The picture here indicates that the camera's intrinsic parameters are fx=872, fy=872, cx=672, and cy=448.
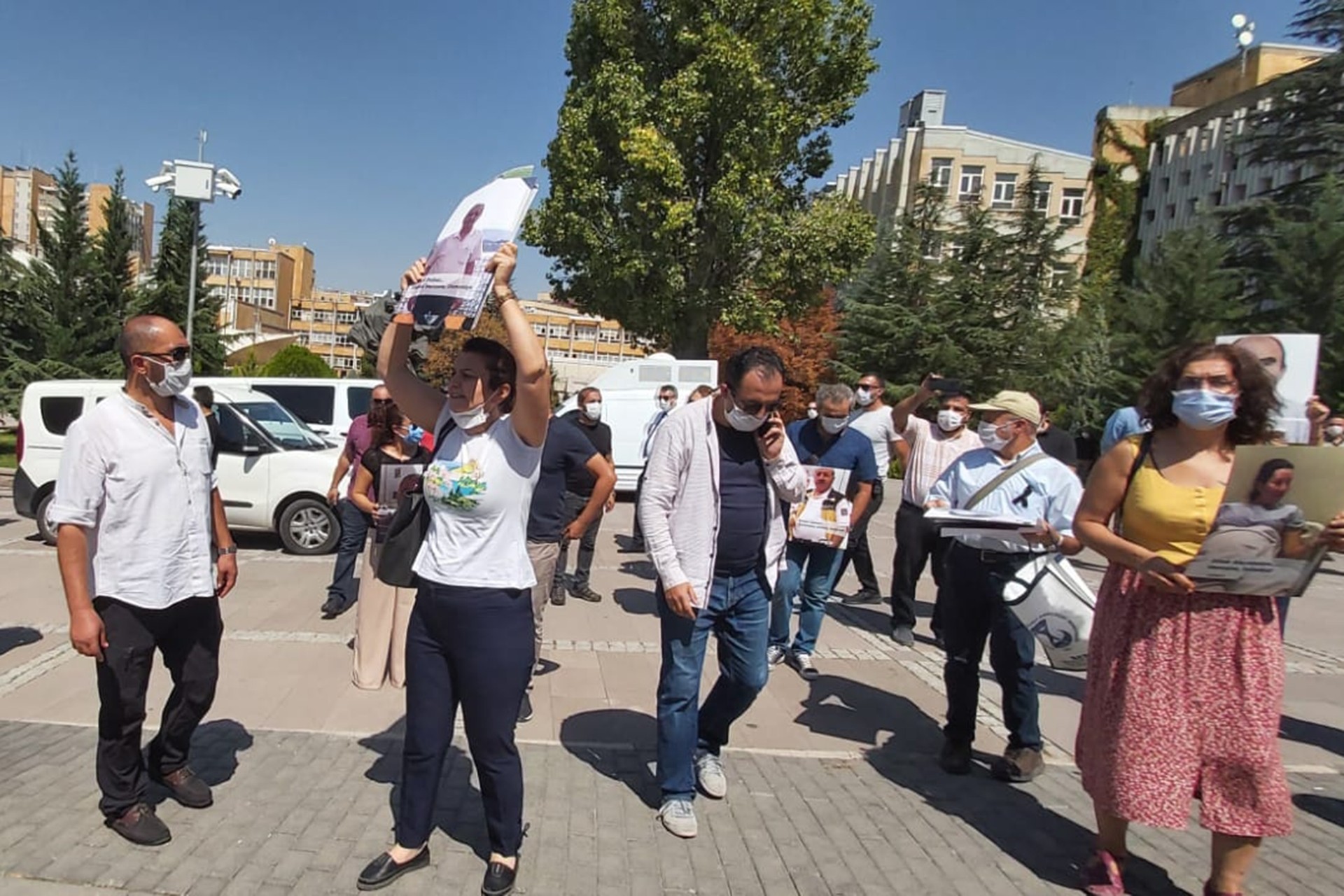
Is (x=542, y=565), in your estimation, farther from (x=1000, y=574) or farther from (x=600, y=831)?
(x=1000, y=574)

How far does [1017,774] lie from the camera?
13.9 feet

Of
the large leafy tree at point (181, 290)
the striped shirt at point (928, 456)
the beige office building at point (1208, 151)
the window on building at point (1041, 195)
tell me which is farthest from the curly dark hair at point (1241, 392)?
the beige office building at point (1208, 151)

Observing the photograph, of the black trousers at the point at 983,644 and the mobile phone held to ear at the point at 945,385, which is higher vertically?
the mobile phone held to ear at the point at 945,385

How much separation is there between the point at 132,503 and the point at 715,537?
7.11ft

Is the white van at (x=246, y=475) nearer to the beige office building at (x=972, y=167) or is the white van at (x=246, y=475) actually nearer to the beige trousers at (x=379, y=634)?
the beige trousers at (x=379, y=634)

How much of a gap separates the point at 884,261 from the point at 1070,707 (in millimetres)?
23227

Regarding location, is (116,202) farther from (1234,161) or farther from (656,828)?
(1234,161)

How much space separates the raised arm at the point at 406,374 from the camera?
119 inches

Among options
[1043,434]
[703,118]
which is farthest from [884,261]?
[1043,434]

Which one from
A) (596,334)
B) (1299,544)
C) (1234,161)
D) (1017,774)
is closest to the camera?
(1299,544)

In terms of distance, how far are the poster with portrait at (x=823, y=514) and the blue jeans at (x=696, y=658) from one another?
2.03m

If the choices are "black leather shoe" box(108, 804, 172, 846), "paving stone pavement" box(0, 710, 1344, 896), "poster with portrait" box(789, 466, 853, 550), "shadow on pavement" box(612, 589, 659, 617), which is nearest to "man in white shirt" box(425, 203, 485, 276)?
"paving stone pavement" box(0, 710, 1344, 896)

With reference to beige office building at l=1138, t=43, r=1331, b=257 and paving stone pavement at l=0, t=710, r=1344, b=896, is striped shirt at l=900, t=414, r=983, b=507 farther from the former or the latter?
beige office building at l=1138, t=43, r=1331, b=257

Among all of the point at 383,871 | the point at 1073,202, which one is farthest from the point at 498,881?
the point at 1073,202
